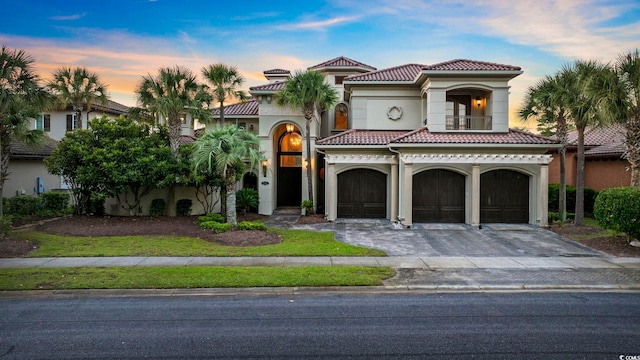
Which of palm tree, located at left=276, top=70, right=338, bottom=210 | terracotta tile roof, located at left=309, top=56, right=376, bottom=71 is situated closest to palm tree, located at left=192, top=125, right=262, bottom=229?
palm tree, located at left=276, top=70, right=338, bottom=210

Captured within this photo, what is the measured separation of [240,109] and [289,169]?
568 centimetres

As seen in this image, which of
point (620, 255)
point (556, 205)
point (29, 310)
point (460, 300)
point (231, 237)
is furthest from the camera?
point (556, 205)

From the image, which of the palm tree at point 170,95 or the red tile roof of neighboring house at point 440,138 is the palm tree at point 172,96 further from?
the red tile roof of neighboring house at point 440,138

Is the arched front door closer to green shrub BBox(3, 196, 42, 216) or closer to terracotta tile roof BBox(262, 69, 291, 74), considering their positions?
terracotta tile roof BBox(262, 69, 291, 74)

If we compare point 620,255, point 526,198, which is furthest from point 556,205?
point 620,255

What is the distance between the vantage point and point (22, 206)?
2019cm

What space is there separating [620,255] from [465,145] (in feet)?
24.9

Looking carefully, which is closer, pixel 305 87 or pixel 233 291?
pixel 233 291

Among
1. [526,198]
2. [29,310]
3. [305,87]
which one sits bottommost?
[29,310]

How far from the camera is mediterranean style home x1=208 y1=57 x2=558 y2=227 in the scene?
712 inches

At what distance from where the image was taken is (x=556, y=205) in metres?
24.1

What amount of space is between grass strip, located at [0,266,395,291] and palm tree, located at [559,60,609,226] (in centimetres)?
1152

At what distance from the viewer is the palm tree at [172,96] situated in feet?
60.0

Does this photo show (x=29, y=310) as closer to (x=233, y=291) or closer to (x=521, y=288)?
(x=233, y=291)
